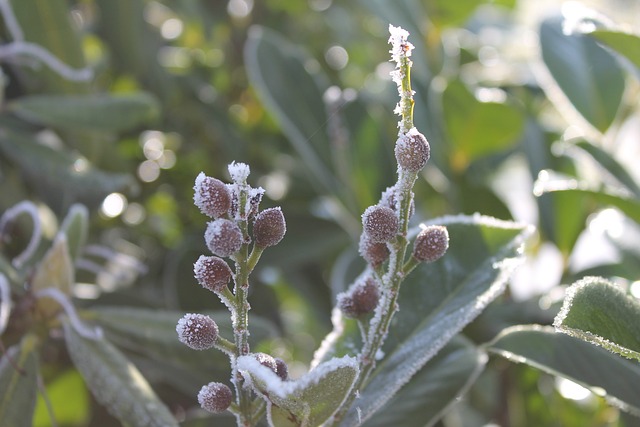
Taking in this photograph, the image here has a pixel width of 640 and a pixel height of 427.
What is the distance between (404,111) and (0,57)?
58cm

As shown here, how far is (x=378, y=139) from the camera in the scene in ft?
2.97

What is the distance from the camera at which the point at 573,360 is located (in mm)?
526

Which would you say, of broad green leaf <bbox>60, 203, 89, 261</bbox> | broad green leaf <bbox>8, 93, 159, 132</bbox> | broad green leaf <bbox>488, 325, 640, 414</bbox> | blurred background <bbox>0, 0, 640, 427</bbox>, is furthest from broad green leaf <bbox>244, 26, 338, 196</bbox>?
broad green leaf <bbox>488, 325, 640, 414</bbox>

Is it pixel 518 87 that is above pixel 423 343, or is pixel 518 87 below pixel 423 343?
above

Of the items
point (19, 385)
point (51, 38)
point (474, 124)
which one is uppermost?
point (474, 124)

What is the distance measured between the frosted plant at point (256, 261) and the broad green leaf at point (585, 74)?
0.42 m

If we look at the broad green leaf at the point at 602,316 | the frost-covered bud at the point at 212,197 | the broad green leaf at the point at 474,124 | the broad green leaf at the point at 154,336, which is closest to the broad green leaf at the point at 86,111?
the broad green leaf at the point at 154,336

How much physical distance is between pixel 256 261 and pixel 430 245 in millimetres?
97

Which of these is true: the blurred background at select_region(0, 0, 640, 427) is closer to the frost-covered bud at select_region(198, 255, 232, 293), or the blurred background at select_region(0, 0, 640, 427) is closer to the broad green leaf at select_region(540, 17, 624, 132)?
the broad green leaf at select_region(540, 17, 624, 132)

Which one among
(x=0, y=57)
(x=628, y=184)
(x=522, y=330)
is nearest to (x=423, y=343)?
(x=522, y=330)

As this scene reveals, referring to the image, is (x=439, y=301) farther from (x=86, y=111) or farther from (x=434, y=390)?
(x=86, y=111)

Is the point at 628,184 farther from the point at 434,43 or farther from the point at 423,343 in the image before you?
the point at 434,43

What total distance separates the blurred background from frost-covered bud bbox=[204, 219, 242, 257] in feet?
0.98

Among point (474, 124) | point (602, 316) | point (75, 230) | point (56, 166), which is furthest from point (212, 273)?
point (474, 124)
